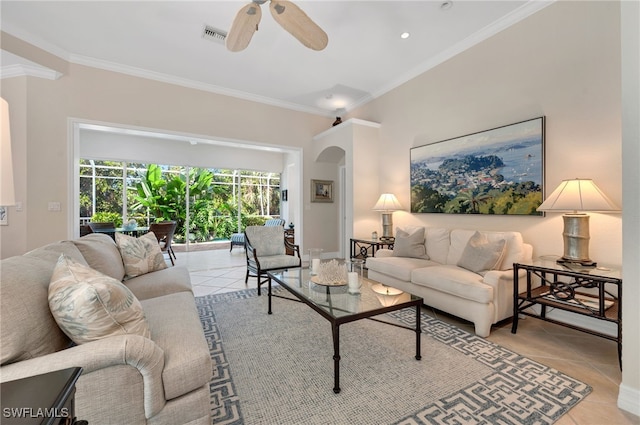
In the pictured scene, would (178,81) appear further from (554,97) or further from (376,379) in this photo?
(554,97)

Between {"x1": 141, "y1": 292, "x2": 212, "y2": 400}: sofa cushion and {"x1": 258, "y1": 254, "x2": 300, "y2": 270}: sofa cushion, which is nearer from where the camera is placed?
{"x1": 141, "y1": 292, "x2": 212, "y2": 400}: sofa cushion

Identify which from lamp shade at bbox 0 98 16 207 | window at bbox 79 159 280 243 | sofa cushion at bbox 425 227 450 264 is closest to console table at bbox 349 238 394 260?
sofa cushion at bbox 425 227 450 264

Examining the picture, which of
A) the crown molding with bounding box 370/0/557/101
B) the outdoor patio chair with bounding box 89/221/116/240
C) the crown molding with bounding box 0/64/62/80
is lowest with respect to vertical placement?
the outdoor patio chair with bounding box 89/221/116/240

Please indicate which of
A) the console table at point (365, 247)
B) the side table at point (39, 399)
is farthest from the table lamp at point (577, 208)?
the side table at point (39, 399)

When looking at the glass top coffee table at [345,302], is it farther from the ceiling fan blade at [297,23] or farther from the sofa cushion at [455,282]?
the ceiling fan blade at [297,23]

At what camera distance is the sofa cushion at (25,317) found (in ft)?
3.25

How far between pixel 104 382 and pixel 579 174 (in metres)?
3.77

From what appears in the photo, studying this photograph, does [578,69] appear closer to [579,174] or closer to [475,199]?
[579,174]

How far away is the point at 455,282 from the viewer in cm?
254

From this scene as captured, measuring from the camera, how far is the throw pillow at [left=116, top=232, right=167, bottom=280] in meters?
2.57

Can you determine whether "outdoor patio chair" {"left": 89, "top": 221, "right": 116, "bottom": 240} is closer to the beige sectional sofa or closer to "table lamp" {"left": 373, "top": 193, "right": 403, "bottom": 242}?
the beige sectional sofa

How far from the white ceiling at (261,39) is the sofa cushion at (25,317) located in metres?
2.94

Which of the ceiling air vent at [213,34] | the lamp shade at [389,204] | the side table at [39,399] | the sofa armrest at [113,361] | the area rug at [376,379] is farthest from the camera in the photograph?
the lamp shade at [389,204]

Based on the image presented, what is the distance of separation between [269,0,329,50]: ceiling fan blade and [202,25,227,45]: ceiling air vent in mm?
1401
